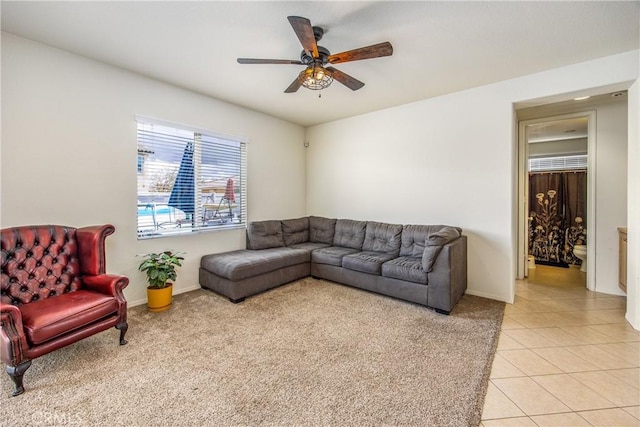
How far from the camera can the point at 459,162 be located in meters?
3.69

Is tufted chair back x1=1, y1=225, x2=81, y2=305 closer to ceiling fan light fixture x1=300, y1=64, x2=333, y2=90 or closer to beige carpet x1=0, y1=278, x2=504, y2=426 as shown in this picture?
beige carpet x1=0, y1=278, x2=504, y2=426

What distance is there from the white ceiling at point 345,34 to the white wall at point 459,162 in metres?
0.23

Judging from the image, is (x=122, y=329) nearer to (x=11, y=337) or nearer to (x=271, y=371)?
(x=11, y=337)

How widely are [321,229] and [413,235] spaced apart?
66.6 inches

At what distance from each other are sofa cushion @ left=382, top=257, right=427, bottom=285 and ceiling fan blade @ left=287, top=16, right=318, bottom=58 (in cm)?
238

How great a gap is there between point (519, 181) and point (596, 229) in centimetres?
111

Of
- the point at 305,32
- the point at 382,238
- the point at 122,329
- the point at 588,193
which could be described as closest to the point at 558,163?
the point at 588,193

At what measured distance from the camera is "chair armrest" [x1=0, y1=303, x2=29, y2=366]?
172 cm

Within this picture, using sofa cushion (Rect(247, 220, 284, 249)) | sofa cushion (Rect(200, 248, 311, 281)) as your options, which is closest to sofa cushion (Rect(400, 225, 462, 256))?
sofa cushion (Rect(200, 248, 311, 281))

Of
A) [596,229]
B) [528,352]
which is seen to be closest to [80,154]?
[528,352]

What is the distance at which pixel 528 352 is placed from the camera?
7.36 feet

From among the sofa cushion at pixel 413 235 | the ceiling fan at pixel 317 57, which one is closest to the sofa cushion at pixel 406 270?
the sofa cushion at pixel 413 235

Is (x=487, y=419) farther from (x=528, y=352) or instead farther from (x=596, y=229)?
(x=596, y=229)

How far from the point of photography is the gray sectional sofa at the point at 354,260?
2.99m
